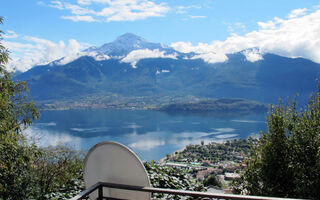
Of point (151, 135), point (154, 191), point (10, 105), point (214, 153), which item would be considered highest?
point (10, 105)

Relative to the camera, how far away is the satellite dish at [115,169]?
5.07 feet

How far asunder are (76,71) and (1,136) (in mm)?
175405

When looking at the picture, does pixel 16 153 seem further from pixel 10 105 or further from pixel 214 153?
pixel 214 153

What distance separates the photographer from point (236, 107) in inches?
3051

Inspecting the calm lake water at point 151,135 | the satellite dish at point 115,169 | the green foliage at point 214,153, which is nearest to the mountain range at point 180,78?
the calm lake water at point 151,135

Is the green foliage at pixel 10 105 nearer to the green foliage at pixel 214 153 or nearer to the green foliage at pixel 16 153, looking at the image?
the green foliage at pixel 16 153

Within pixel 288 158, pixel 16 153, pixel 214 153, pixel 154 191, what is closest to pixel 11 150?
pixel 16 153

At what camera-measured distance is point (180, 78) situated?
536ft

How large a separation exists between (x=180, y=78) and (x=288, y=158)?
6355 inches

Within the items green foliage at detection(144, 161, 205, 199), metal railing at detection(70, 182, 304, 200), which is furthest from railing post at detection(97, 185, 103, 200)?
green foliage at detection(144, 161, 205, 199)

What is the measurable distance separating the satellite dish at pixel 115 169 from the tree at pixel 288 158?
2.00m

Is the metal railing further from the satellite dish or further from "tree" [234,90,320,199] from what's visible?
"tree" [234,90,320,199]

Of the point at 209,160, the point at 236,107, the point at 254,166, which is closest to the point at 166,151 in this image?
the point at 209,160

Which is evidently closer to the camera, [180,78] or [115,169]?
[115,169]
